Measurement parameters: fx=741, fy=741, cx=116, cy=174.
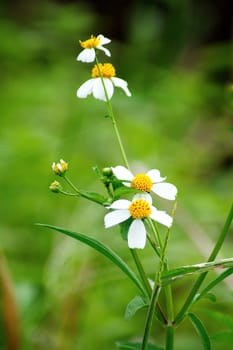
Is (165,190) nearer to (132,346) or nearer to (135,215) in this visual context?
(135,215)

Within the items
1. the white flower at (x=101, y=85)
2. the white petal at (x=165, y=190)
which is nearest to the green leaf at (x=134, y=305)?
the white petal at (x=165, y=190)

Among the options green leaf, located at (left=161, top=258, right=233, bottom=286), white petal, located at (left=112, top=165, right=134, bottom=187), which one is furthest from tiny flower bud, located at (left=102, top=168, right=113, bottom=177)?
green leaf, located at (left=161, top=258, right=233, bottom=286)

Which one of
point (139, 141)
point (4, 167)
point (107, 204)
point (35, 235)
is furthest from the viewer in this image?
point (139, 141)

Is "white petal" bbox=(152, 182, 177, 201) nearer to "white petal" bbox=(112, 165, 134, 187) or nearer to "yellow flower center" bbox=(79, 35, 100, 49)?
"white petal" bbox=(112, 165, 134, 187)

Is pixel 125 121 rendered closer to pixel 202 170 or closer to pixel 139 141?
pixel 139 141

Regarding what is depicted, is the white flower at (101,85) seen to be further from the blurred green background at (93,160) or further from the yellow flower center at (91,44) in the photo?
the blurred green background at (93,160)

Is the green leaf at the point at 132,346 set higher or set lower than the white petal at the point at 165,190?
lower

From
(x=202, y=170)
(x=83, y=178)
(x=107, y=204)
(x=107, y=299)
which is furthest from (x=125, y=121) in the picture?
(x=107, y=204)

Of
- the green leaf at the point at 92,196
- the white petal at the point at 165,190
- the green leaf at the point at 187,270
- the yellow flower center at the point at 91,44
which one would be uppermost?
the yellow flower center at the point at 91,44

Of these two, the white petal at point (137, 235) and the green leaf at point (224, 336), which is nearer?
the white petal at point (137, 235)
